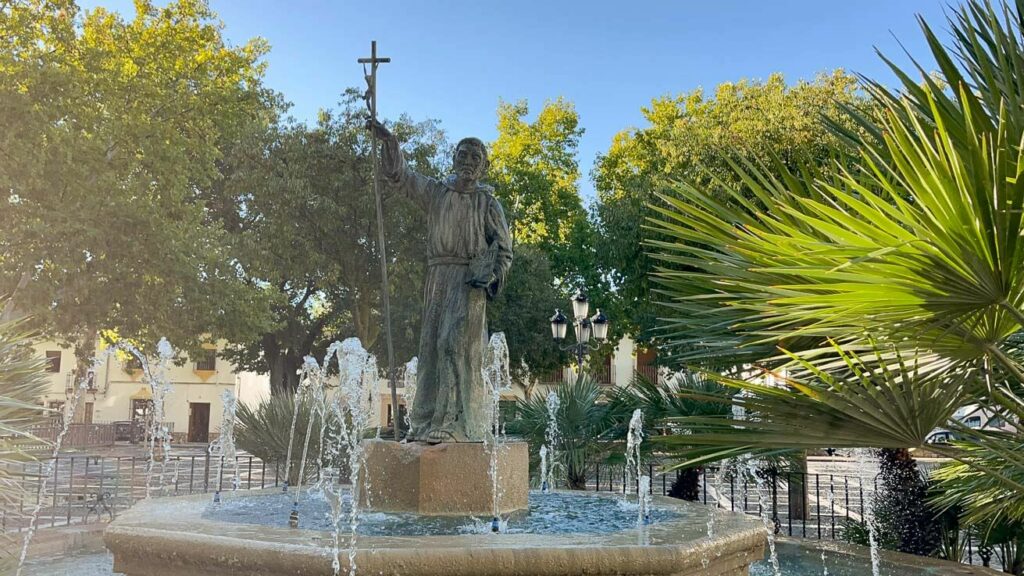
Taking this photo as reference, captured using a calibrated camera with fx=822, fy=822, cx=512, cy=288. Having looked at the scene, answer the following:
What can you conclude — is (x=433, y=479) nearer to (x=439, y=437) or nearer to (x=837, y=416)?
(x=439, y=437)

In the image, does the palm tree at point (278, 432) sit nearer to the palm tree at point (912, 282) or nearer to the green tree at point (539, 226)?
the palm tree at point (912, 282)

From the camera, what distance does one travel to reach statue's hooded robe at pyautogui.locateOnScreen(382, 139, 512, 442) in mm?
5508

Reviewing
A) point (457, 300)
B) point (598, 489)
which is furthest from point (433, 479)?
point (598, 489)

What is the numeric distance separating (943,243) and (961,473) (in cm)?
361

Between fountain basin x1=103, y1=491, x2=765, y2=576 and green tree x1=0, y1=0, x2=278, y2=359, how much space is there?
12867mm

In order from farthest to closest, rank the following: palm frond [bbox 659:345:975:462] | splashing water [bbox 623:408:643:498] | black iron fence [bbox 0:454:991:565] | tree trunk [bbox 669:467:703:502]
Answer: tree trunk [bbox 669:467:703:502]
splashing water [bbox 623:408:643:498]
black iron fence [bbox 0:454:991:565]
palm frond [bbox 659:345:975:462]

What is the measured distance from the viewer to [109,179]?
16328 mm

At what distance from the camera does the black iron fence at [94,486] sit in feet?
11.5

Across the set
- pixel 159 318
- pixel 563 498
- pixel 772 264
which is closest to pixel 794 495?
pixel 563 498

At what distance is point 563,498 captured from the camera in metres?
6.50

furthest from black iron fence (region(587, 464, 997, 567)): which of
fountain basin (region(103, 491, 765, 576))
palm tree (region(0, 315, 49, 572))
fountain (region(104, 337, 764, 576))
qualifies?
palm tree (region(0, 315, 49, 572))

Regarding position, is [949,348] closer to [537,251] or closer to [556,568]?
[556,568]

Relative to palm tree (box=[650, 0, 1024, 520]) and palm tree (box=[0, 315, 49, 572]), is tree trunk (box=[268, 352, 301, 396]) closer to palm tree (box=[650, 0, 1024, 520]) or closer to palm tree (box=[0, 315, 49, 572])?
palm tree (box=[0, 315, 49, 572])

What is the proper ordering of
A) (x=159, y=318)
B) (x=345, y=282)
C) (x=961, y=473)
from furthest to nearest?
(x=345, y=282) < (x=159, y=318) < (x=961, y=473)
